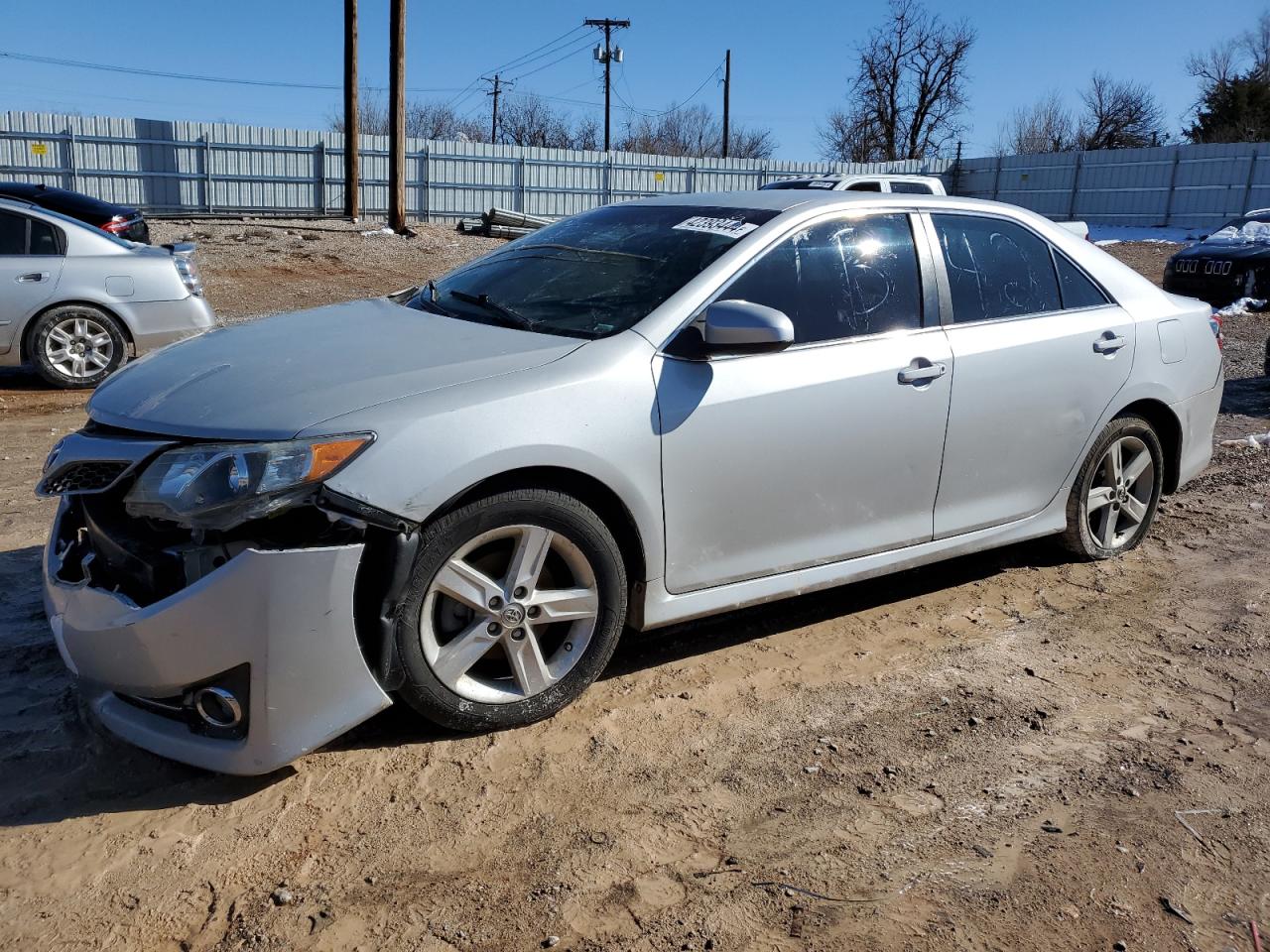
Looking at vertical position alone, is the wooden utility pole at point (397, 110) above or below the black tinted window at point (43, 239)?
above

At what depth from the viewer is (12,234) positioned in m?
8.72

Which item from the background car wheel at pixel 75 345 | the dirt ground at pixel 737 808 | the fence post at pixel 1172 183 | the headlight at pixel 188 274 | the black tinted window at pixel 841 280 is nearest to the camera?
the dirt ground at pixel 737 808

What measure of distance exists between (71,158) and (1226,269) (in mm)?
24243

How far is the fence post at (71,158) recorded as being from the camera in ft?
83.5

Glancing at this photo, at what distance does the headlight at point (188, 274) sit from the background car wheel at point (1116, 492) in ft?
23.8

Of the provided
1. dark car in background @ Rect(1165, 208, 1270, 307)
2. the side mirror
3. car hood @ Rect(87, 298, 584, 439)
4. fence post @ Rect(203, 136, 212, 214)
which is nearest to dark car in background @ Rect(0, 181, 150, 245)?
car hood @ Rect(87, 298, 584, 439)

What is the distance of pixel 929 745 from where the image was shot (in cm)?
343

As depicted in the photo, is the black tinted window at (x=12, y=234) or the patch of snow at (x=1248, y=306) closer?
the black tinted window at (x=12, y=234)

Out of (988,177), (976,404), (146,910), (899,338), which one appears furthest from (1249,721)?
(988,177)

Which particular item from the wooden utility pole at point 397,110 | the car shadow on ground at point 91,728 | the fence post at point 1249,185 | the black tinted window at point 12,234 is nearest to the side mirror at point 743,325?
the car shadow on ground at point 91,728

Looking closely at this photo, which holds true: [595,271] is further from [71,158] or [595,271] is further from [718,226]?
[71,158]

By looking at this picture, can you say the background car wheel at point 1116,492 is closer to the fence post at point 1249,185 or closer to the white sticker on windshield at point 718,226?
the white sticker on windshield at point 718,226

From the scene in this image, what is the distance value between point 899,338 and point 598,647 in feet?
5.47

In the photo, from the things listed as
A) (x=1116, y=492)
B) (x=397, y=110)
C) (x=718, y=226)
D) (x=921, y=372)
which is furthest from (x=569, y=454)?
(x=397, y=110)
